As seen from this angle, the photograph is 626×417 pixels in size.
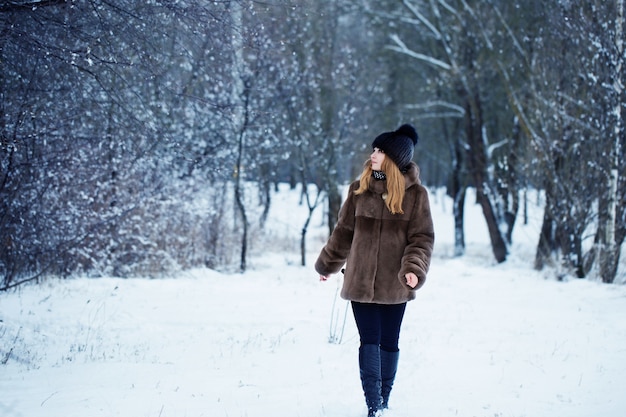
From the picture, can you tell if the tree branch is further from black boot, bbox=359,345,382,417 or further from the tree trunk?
the tree trunk

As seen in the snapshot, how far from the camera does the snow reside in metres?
4.49

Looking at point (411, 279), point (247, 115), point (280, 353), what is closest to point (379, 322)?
Answer: point (411, 279)

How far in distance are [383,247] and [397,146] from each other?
2.32 feet

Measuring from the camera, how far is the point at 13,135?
5.32 meters

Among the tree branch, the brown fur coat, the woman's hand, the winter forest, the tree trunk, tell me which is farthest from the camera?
the tree trunk

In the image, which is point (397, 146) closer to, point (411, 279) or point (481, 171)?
point (411, 279)

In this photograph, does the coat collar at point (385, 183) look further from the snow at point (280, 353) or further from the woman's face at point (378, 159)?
the snow at point (280, 353)

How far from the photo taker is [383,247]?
3955mm

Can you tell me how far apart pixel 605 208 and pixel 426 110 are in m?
12.1

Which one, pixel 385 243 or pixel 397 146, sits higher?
pixel 397 146

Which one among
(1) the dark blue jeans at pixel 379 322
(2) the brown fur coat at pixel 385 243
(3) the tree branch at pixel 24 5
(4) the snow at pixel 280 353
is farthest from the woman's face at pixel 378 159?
(3) the tree branch at pixel 24 5

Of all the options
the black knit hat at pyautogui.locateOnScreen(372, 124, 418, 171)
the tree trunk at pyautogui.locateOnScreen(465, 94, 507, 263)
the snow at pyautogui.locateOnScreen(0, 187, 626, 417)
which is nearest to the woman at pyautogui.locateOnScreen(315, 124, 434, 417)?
the black knit hat at pyautogui.locateOnScreen(372, 124, 418, 171)

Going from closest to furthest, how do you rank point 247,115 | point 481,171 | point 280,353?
point 280,353
point 247,115
point 481,171

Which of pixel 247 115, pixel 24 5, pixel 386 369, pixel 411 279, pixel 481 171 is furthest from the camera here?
pixel 481 171
